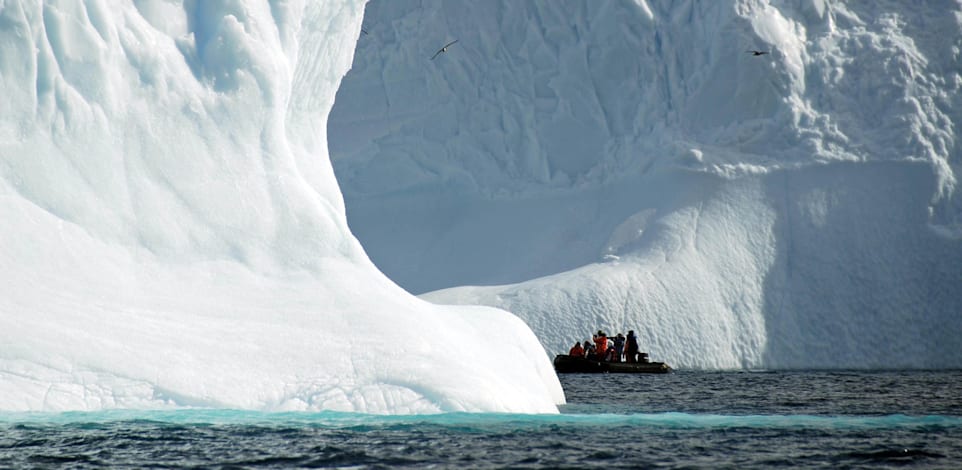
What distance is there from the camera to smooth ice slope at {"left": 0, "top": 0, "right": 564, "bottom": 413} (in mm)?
8977

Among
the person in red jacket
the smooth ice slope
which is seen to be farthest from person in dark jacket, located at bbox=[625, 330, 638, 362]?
the smooth ice slope

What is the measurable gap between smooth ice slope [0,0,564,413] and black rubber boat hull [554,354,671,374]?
1103 centimetres

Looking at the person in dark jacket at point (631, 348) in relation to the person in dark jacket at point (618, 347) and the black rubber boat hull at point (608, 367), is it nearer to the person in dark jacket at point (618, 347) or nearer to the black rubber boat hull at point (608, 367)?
the person in dark jacket at point (618, 347)

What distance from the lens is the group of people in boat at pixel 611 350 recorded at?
75.5 feet

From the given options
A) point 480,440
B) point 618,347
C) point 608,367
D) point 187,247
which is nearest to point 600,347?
point 618,347

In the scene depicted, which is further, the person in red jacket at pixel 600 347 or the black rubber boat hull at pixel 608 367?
the person in red jacket at pixel 600 347

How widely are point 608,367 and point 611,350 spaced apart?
0.48 m

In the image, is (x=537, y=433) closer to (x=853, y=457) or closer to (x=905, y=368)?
(x=853, y=457)

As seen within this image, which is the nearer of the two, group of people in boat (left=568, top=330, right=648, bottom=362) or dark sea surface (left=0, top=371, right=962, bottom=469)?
dark sea surface (left=0, top=371, right=962, bottom=469)

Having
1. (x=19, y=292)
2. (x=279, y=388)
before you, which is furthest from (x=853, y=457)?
(x=19, y=292)

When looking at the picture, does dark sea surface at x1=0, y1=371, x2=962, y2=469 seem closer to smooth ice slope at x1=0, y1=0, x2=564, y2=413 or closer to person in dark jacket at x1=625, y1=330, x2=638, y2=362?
smooth ice slope at x1=0, y1=0, x2=564, y2=413

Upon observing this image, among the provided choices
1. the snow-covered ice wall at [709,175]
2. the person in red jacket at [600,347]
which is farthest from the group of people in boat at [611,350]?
the snow-covered ice wall at [709,175]

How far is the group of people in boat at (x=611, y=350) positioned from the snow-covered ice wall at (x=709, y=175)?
1041mm

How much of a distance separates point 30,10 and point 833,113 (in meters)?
19.5
